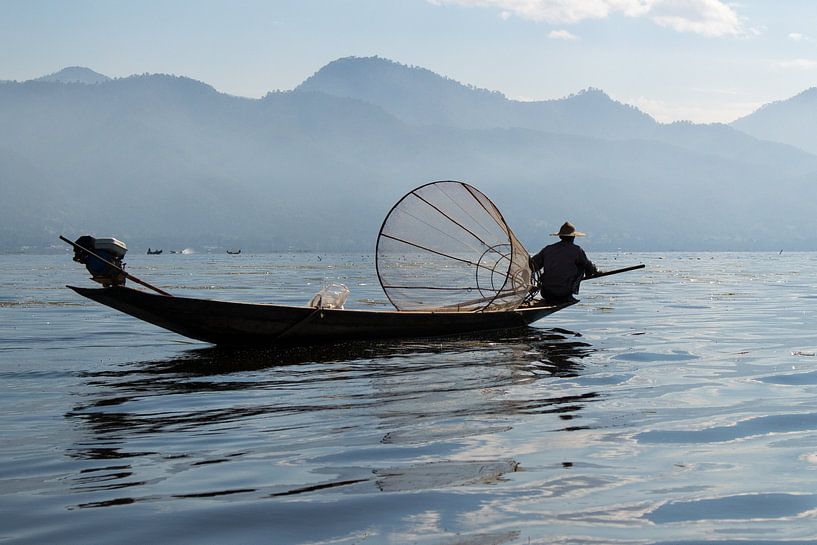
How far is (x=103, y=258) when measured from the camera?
1363cm

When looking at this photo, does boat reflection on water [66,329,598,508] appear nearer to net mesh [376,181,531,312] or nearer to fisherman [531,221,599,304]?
net mesh [376,181,531,312]

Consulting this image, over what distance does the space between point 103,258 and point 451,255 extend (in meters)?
8.32

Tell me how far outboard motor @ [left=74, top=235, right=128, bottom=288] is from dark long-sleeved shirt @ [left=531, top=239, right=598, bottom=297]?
29.4ft

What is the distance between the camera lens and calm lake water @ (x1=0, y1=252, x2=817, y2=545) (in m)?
5.97

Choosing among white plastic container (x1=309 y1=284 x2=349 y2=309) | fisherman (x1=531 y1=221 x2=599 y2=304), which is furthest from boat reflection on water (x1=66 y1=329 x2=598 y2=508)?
fisherman (x1=531 y1=221 x2=599 y2=304)

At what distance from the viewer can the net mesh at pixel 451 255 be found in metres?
18.9

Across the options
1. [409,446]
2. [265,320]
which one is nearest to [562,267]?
[265,320]

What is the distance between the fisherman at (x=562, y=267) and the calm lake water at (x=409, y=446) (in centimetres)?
342

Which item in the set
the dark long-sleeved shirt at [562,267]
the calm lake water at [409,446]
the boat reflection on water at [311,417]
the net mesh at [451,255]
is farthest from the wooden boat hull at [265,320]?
the dark long-sleeved shirt at [562,267]

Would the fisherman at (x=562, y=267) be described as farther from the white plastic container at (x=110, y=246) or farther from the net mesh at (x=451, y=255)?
the white plastic container at (x=110, y=246)

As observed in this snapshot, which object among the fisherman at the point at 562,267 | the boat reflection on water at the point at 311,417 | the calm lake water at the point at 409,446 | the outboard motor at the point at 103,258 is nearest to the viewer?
the calm lake water at the point at 409,446

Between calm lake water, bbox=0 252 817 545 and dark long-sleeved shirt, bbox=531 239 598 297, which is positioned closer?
calm lake water, bbox=0 252 817 545

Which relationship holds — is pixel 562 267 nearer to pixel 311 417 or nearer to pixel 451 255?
pixel 451 255

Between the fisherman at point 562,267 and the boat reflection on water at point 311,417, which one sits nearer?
the boat reflection on water at point 311,417
